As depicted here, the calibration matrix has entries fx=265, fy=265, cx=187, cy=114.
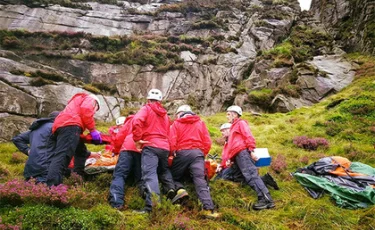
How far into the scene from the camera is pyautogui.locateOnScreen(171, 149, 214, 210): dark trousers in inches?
227

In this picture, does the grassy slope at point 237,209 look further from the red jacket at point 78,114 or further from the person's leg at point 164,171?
the red jacket at point 78,114

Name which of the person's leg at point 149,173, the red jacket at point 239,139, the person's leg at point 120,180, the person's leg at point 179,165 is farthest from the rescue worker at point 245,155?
the person's leg at point 120,180

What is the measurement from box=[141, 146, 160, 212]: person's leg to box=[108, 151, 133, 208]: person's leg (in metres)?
0.53

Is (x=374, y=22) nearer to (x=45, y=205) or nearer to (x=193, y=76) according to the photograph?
(x=193, y=76)

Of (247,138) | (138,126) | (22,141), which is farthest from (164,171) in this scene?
(22,141)

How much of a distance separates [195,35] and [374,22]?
18.9 m

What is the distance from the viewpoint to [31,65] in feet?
64.5

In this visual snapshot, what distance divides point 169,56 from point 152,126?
22.2 m

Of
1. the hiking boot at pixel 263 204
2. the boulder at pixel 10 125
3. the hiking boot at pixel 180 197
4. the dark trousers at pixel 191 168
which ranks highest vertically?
the dark trousers at pixel 191 168

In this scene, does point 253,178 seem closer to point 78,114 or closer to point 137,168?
point 137,168

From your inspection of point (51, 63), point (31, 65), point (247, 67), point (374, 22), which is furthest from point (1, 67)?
point (374, 22)

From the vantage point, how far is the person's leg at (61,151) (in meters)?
5.40

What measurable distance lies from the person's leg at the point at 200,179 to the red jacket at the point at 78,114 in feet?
8.35

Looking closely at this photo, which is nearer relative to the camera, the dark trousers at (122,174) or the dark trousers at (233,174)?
the dark trousers at (122,174)
